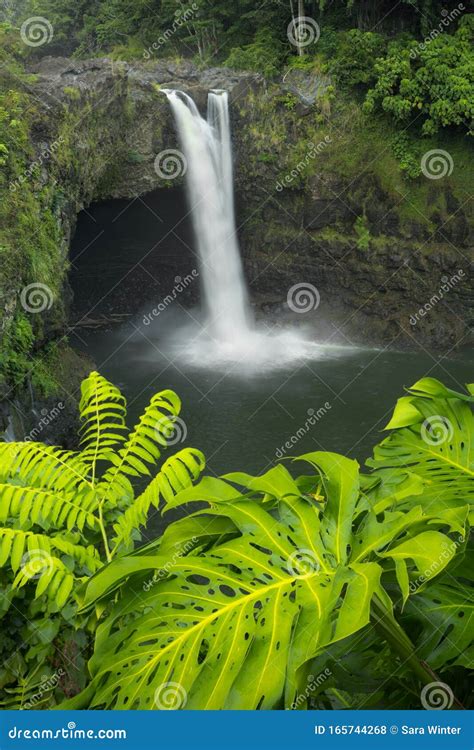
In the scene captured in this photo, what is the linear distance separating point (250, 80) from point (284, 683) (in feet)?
48.3

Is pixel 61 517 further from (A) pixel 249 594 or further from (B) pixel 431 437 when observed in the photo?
(B) pixel 431 437

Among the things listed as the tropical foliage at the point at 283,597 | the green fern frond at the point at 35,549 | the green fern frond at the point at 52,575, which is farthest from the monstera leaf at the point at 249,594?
the green fern frond at the point at 35,549

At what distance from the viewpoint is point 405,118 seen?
1388 centimetres

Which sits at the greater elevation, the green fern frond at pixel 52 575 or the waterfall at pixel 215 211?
the waterfall at pixel 215 211

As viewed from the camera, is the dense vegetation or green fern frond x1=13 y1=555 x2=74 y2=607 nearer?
the dense vegetation

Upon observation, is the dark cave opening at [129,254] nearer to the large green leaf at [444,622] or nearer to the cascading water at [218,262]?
the cascading water at [218,262]

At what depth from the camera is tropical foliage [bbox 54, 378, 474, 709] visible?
4.99 ft

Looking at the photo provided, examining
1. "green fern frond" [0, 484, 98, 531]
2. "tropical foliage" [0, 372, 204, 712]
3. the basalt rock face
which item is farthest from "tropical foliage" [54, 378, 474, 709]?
the basalt rock face

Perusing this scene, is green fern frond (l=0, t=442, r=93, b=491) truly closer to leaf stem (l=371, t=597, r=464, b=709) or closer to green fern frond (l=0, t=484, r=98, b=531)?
green fern frond (l=0, t=484, r=98, b=531)

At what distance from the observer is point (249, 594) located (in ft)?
5.67

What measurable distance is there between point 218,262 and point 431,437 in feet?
44.1

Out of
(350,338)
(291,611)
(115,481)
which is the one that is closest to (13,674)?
(115,481)

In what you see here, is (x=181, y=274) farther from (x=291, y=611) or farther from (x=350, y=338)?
(x=291, y=611)

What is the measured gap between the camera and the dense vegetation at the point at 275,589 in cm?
154
